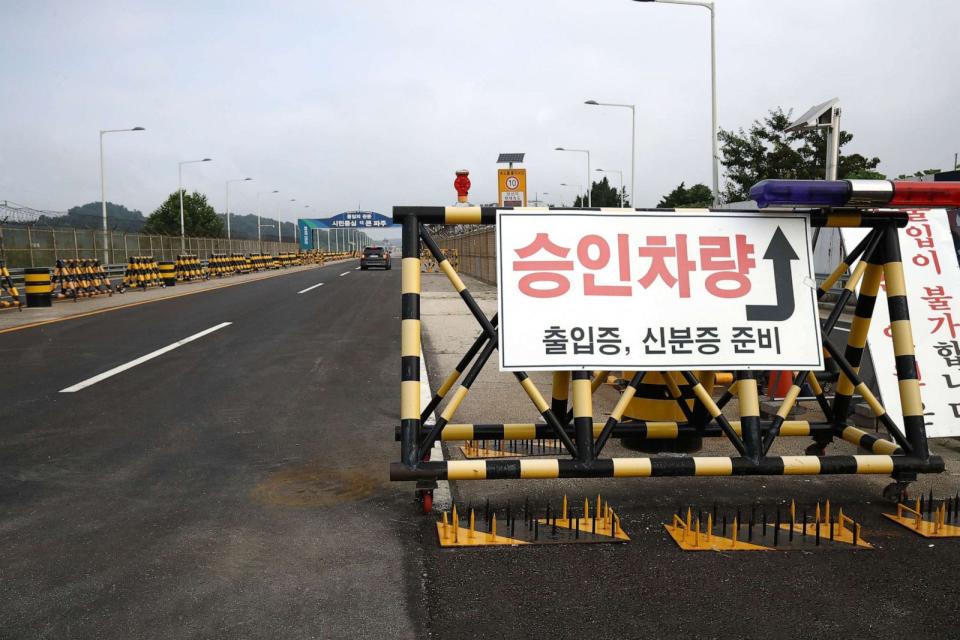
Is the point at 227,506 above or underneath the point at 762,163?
underneath

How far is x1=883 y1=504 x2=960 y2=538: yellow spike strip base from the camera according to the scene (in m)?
4.14

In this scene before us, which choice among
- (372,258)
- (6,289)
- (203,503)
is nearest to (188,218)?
(372,258)

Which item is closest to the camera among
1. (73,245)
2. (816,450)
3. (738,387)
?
(738,387)

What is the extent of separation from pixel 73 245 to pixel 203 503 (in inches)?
1274

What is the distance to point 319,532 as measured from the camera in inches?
165

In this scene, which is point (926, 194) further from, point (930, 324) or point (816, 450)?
point (816, 450)

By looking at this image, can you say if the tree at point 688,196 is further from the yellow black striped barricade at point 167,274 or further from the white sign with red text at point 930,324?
the white sign with red text at point 930,324

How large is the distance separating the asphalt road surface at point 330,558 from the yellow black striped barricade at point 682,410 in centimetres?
35

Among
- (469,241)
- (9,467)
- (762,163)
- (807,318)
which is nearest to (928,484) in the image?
(807,318)

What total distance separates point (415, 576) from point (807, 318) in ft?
9.14

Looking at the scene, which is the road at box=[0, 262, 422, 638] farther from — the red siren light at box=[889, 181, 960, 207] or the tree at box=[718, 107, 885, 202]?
the tree at box=[718, 107, 885, 202]

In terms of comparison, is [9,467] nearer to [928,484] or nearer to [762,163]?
[928,484]

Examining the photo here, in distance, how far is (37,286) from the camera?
18672mm

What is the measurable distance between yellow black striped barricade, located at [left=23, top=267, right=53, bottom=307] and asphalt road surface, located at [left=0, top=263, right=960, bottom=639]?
43.7 ft
